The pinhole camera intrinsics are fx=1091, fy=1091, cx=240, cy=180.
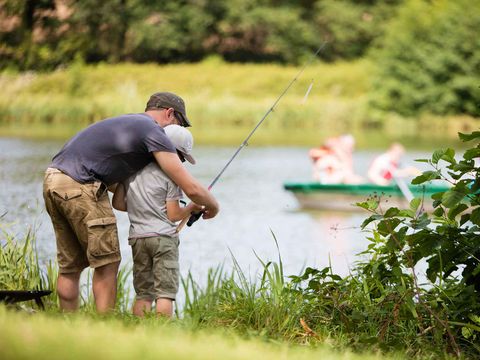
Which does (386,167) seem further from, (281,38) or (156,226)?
(281,38)

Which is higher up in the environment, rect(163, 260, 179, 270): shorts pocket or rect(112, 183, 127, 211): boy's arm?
rect(112, 183, 127, 211): boy's arm

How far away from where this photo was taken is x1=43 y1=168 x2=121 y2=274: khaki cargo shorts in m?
5.31

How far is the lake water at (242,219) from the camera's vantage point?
1023 centimetres

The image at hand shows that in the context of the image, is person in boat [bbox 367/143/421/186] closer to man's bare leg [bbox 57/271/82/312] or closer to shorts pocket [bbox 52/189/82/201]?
man's bare leg [bbox 57/271/82/312]

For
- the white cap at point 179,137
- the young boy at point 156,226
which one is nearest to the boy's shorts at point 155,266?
the young boy at point 156,226

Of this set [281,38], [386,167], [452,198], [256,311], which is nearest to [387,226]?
[452,198]

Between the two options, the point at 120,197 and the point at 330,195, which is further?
the point at 330,195

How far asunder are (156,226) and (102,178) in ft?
1.17

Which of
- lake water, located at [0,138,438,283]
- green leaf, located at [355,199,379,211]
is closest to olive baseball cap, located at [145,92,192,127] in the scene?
lake water, located at [0,138,438,283]

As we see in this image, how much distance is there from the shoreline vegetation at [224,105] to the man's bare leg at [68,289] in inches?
808

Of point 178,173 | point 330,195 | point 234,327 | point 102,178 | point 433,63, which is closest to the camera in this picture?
point 178,173

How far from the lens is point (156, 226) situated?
17.7ft

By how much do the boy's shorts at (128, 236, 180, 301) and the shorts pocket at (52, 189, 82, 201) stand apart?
1.19ft

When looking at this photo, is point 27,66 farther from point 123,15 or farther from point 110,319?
point 110,319
